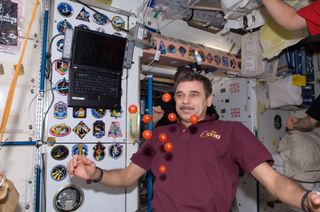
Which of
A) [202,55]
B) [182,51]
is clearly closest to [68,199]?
[182,51]

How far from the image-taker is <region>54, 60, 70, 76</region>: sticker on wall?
1.94 m

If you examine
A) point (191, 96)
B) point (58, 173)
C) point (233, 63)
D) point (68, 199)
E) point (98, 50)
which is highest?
point (233, 63)

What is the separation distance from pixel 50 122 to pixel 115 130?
1.76 ft

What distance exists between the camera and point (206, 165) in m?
1.51

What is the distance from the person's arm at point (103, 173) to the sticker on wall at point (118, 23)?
48.7 inches

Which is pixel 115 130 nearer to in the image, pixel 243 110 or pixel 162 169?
pixel 162 169

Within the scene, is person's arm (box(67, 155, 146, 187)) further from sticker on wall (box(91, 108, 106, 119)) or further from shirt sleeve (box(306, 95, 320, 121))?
shirt sleeve (box(306, 95, 320, 121))

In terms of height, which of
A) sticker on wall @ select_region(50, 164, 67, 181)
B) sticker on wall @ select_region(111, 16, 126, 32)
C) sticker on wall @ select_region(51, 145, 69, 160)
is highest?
sticker on wall @ select_region(111, 16, 126, 32)

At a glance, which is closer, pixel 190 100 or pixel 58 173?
pixel 190 100

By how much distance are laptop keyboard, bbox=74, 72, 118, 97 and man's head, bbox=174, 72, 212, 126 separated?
2.14 ft

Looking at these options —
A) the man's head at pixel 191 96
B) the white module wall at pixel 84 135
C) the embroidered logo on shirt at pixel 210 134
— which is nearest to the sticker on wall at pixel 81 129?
the white module wall at pixel 84 135

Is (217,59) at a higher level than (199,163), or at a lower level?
higher

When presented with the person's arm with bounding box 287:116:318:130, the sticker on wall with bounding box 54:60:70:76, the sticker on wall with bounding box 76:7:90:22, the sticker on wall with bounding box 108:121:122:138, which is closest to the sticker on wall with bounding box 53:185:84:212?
the sticker on wall with bounding box 108:121:122:138

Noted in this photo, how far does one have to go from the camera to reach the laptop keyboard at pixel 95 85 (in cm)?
197
